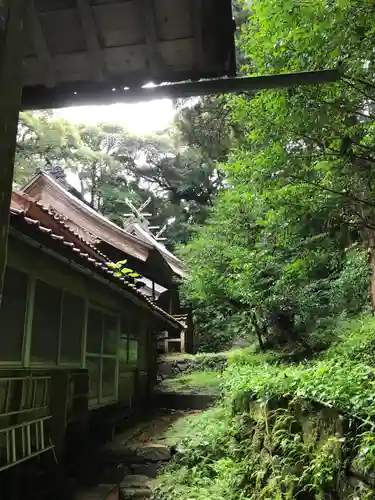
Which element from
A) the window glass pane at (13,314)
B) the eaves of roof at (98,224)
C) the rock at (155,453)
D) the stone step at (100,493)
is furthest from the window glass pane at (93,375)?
the eaves of roof at (98,224)

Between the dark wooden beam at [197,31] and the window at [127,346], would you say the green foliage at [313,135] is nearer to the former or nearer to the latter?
the dark wooden beam at [197,31]

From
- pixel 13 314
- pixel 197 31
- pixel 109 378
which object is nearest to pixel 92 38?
pixel 197 31

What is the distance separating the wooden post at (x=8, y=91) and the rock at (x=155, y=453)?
641cm

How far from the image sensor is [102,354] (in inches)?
342

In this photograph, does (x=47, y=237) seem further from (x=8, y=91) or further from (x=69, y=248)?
(x=8, y=91)

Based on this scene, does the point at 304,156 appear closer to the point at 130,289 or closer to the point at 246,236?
the point at 130,289

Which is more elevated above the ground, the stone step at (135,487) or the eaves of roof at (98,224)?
the eaves of roof at (98,224)

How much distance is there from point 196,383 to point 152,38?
46.5 feet

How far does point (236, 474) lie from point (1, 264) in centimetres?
495

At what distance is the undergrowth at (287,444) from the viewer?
3.42m

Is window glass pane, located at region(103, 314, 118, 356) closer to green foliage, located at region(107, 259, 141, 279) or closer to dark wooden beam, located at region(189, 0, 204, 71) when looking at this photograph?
green foliage, located at region(107, 259, 141, 279)

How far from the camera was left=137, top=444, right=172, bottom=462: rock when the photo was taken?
23.6ft

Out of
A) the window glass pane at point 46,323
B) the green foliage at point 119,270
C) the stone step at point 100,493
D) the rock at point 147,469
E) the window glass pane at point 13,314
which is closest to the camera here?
the window glass pane at point 13,314

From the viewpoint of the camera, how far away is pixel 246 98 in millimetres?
8180
